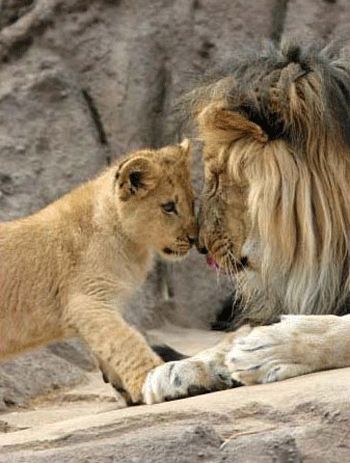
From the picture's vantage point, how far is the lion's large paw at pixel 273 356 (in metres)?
3.69

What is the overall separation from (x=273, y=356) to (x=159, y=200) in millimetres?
1422

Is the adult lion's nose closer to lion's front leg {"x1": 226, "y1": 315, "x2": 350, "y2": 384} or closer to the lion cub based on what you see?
the lion cub

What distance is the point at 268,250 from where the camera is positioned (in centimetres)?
417

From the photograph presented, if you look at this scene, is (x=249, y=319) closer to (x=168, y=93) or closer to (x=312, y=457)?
(x=312, y=457)

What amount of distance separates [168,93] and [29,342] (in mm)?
2165

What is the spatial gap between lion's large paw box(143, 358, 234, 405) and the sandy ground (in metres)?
0.41

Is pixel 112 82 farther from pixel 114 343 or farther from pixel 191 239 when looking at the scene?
pixel 114 343

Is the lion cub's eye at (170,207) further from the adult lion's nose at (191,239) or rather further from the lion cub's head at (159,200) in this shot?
the adult lion's nose at (191,239)

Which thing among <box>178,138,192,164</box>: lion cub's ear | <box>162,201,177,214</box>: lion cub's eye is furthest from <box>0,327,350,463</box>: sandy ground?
<box>178,138,192,164</box>: lion cub's ear

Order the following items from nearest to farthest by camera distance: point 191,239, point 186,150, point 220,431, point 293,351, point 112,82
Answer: point 220,431 → point 293,351 → point 191,239 → point 186,150 → point 112,82

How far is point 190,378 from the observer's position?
3971 mm

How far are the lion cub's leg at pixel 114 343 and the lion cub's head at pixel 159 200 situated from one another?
12.7 inches

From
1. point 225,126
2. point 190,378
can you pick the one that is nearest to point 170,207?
point 225,126

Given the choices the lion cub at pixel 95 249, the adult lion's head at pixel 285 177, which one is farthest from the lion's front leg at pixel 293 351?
the lion cub at pixel 95 249
